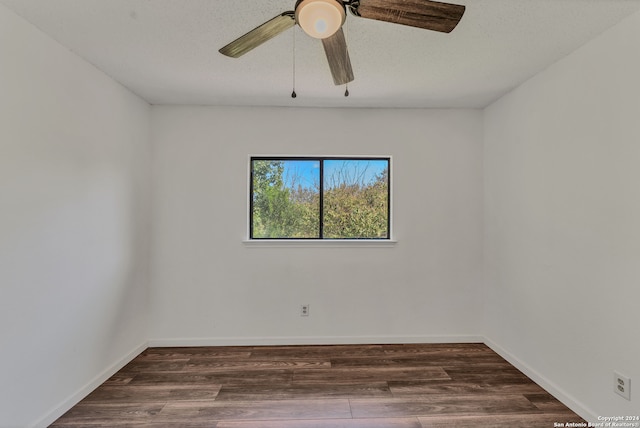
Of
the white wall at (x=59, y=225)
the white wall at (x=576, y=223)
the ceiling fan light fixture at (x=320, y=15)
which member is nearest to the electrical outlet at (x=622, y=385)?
the white wall at (x=576, y=223)

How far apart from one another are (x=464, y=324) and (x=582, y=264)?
4.59 ft

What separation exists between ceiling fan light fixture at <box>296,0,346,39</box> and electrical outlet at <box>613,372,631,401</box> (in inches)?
91.9

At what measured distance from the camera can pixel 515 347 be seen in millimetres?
2652

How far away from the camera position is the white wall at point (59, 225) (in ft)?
5.54

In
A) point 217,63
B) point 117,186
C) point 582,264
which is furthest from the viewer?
point 117,186

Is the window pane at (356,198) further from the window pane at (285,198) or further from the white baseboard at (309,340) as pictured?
the white baseboard at (309,340)

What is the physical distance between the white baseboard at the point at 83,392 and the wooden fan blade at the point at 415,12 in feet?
9.10

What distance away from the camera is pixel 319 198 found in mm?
3211

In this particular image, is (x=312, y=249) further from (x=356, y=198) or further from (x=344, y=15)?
(x=344, y=15)

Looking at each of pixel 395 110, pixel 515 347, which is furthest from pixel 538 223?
pixel 395 110

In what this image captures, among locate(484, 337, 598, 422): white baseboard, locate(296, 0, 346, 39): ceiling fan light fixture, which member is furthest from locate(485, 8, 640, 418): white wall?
locate(296, 0, 346, 39): ceiling fan light fixture

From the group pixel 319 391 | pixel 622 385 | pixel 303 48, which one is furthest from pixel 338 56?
pixel 622 385

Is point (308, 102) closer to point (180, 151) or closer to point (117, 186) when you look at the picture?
point (180, 151)

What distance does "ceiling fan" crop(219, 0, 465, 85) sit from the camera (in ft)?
3.77
